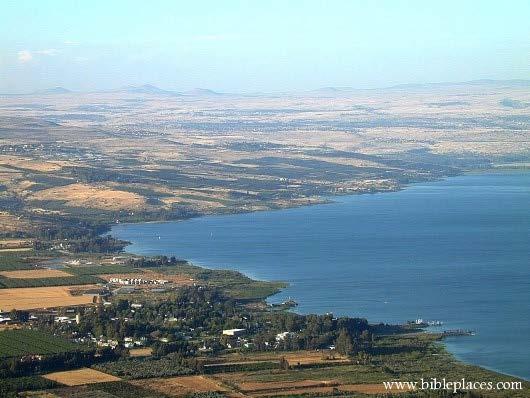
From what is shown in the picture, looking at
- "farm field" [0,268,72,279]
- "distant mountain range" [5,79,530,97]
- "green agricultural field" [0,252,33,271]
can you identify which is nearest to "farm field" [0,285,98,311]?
"farm field" [0,268,72,279]

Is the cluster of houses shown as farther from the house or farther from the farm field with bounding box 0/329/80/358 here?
the farm field with bounding box 0/329/80/358

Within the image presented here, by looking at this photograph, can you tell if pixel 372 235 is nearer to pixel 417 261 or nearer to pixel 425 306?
pixel 417 261

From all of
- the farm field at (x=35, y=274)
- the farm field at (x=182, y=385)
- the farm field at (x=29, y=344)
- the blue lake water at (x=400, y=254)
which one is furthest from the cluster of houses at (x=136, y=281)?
the farm field at (x=182, y=385)

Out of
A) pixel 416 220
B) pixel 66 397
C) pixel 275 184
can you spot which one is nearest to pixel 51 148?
pixel 275 184

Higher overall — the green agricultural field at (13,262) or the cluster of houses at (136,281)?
the cluster of houses at (136,281)

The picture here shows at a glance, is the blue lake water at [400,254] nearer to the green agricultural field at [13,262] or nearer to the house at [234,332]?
the house at [234,332]
